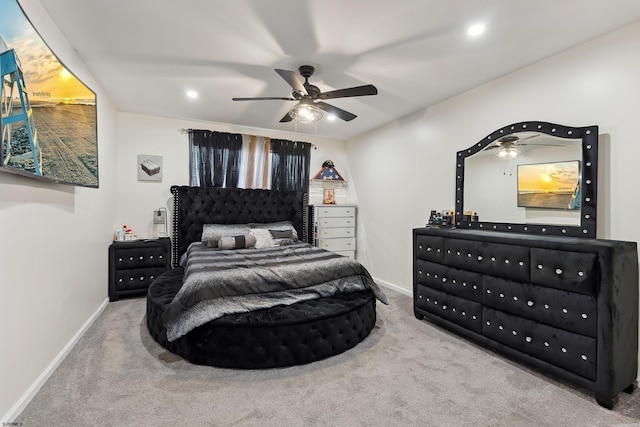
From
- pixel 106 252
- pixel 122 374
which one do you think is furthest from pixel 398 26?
pixel 106 252

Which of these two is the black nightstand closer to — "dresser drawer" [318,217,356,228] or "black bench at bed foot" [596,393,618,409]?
A: "dresser drawer" [318,217,356,228]

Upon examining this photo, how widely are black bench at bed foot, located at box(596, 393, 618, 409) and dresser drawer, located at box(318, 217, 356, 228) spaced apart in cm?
384

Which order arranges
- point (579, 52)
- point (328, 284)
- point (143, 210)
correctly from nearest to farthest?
point (579, 52) → point (328, 284) → point (143, 210)

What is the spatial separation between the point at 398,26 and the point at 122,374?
11.1 feet

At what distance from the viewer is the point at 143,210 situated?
4.36 meters

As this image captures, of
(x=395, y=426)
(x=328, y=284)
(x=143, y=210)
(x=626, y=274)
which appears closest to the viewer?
(x=395, y=426)

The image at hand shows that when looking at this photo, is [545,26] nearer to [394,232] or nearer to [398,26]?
[398,26]

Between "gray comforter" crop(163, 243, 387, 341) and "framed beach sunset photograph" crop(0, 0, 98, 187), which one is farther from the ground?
"framed beach sunset photograph" crop(0, 0, 98, 187)

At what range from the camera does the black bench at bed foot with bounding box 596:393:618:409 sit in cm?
186

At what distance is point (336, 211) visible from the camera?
5262 mm

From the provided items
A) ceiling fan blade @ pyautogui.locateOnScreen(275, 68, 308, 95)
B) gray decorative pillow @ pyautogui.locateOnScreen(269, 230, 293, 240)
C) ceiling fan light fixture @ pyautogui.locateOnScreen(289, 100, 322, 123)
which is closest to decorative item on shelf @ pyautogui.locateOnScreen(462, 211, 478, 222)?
ceiling fan light fixture @ pyautogui.locateOnScreen(289, 100, 322, 123)

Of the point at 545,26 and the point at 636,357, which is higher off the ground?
the point at 545,26

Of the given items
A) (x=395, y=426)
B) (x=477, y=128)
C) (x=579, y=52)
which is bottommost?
(x=395, y=426)

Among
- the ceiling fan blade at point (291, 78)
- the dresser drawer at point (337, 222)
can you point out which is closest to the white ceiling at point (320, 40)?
the ceiling fan blade at point (291, 78)
